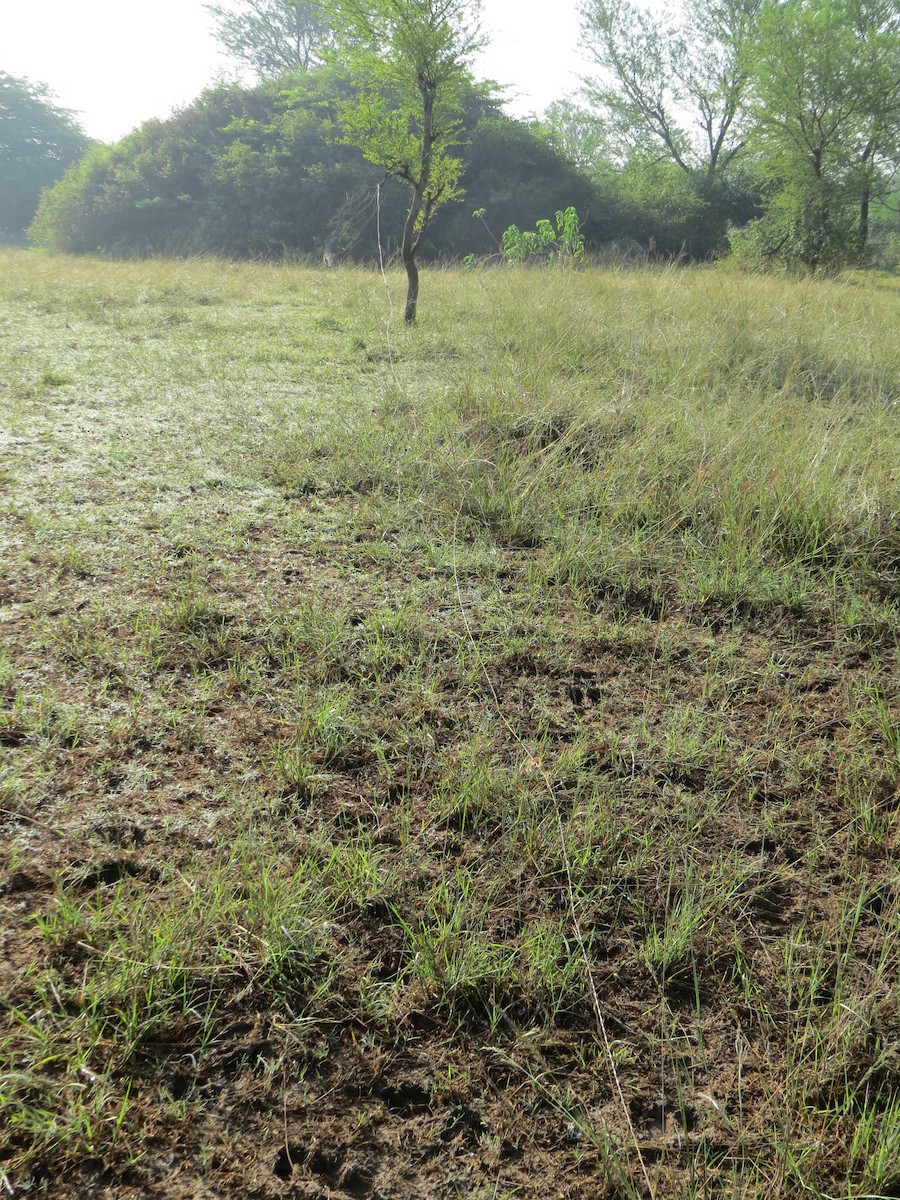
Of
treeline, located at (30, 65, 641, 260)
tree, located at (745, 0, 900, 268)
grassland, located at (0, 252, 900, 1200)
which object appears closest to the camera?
grassland, located at (0, 252, 900, 1200)

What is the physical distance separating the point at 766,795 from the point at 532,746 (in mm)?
611

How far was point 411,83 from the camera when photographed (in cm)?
685

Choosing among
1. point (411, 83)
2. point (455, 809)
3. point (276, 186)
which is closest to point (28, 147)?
point (276, 186)

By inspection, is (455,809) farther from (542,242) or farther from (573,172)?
(573,172)

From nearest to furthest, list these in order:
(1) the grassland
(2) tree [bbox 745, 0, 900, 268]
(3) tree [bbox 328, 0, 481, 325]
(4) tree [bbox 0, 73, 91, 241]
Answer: (1) the grassland, (3) tree [bbox 328, 0, 481, 325], (2) tree [bbox 745, 0, 900, 268], (4) tree [bbox 0, 73, 91, 241]

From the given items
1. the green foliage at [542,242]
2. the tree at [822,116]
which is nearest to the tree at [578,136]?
the tree at [822,116]

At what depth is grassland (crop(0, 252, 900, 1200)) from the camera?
1.14m

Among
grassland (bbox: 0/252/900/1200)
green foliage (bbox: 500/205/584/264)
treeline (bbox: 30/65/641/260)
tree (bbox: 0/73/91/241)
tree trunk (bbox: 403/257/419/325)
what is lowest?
grassland (bbox: 0/252/900/1200)

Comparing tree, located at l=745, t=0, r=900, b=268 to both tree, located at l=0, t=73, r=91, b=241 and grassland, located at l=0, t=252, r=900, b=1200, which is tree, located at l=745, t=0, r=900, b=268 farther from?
tree, located at l=0, t=73, r=91, b=241

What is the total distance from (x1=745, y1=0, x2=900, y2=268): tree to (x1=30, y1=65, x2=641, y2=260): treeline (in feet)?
13.5

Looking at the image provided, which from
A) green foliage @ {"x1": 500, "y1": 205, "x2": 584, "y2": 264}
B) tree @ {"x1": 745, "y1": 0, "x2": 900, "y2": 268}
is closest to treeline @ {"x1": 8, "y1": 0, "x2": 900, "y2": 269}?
tree @ {"x1": 745, "y1": 0, "x2": 900, "y2": 268}

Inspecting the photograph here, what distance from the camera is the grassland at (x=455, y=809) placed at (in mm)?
1137

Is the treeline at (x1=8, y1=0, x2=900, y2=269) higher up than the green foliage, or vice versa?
the treeline at (x1=8, y1=0, x2=900, y2=269)

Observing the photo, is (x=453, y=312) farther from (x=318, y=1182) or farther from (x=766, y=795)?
(x=318, y=1182)
